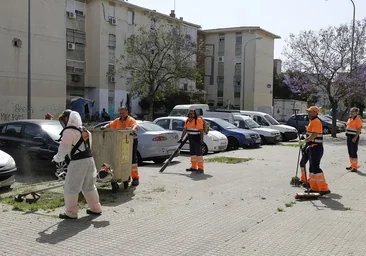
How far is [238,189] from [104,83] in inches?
1441

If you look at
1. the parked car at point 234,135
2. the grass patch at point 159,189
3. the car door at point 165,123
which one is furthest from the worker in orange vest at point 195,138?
the parked car at point 234,135

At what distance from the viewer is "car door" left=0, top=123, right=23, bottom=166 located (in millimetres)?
10406

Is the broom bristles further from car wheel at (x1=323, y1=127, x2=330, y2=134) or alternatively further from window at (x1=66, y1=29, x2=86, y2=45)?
window at (x1=66, y1=29, x2=86, y2=45)

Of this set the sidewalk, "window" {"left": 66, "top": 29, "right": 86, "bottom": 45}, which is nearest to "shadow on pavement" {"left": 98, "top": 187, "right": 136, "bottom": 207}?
the sidewalk

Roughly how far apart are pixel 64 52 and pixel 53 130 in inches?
1145

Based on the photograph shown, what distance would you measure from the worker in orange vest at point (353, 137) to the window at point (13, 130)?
28.1 feet

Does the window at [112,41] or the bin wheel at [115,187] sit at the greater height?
the window at [112,41]

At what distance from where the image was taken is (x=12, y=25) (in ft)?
109

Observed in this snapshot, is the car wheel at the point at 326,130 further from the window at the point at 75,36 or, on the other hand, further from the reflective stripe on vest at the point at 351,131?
the window at the point at 75,36

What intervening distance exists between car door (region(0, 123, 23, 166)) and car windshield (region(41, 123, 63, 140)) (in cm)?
74

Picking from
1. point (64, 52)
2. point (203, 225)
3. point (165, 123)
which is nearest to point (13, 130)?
point (203, 225)

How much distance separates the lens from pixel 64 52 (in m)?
37.6

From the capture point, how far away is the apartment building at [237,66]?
59344mm

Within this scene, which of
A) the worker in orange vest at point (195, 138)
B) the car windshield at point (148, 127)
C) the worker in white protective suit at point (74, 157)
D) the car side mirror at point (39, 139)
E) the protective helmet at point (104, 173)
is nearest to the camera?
the worker in white protective suit at point (74, 157)
